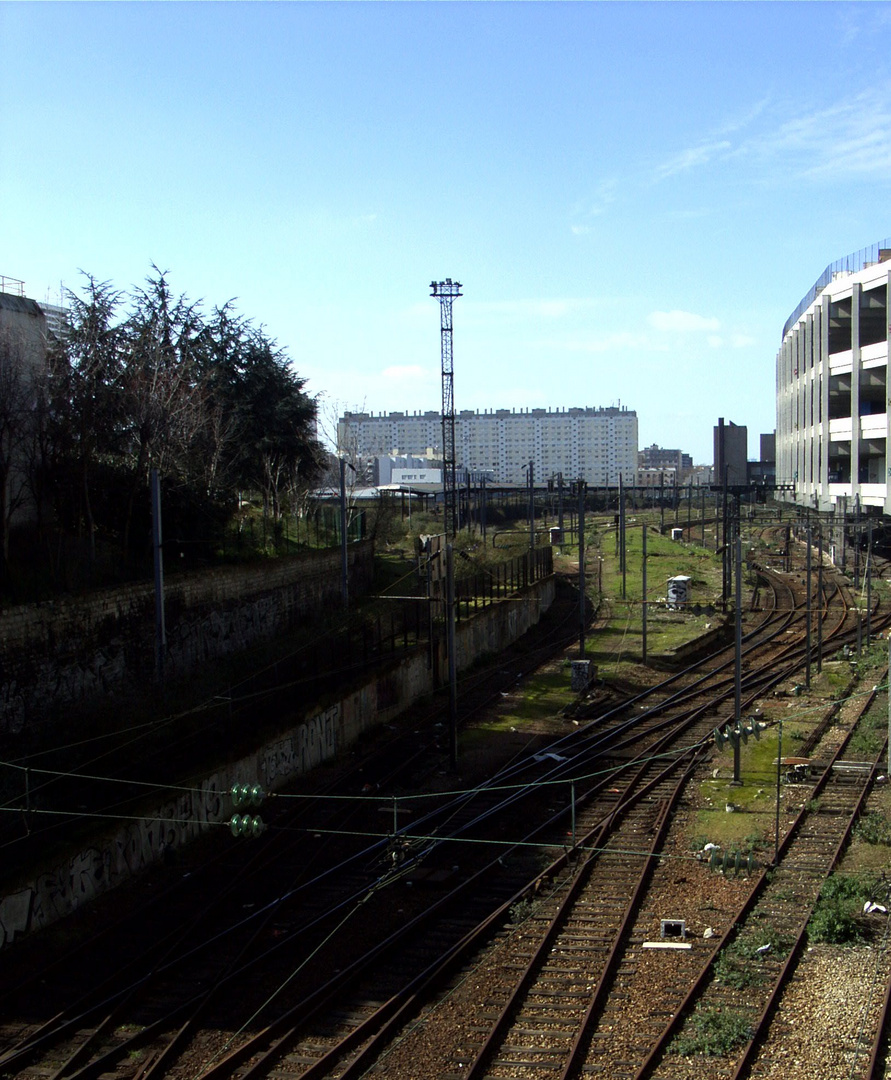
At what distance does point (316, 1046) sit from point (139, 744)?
6.68 m

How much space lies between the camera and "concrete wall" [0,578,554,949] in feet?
36.0

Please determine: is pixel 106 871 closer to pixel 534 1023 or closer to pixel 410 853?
pixel 410 853

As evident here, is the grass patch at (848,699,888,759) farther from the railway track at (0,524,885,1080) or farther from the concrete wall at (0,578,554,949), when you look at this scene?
the concrete wall at (0,578,554,949)

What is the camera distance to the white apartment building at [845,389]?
42062 millimetres

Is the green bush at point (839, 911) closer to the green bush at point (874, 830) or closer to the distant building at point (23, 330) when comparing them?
the green bush at point (874, 830)

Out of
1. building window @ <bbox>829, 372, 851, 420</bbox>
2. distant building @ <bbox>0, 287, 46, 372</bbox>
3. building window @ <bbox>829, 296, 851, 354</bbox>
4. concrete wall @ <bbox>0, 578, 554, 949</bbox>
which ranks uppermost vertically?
building window @ <bbox>829, 296, 851, 354</bbox>

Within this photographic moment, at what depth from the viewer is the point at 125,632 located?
1756 cm

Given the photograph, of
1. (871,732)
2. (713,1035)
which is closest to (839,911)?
(713,1035)

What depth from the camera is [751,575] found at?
43.0 metres

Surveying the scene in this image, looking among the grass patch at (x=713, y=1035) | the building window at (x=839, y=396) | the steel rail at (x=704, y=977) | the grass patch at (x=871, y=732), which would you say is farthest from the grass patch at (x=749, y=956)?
the building window at (x=839, y=396)

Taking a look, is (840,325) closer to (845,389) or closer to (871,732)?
(845,389)

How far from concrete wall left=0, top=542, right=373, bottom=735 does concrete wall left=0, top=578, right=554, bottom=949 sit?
9.85 feet

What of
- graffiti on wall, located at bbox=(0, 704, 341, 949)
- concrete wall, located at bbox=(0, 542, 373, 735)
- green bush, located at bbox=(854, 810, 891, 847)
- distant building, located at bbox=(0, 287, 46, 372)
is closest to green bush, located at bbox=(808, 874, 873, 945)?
green bush, located at bbox=(854, 810, 891, 847)

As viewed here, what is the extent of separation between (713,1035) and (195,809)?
781 cm
